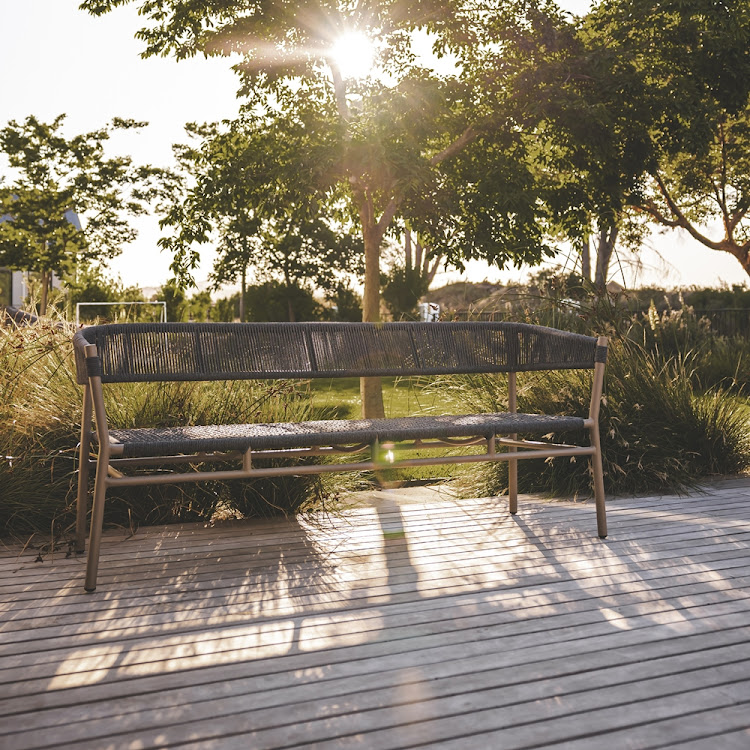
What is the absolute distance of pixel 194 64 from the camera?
29.2 feet

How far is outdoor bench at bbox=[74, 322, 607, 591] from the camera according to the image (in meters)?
2.62

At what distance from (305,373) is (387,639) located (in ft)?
4.59

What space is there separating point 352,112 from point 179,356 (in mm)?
5479

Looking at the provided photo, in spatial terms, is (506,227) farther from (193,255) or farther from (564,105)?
(193,255)

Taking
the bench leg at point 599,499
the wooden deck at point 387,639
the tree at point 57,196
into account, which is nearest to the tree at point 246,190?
the bench leg at point 599,499

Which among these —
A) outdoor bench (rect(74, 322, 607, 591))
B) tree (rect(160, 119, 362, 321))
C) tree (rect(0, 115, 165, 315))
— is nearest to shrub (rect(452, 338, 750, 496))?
outdoor bench (rect(74, 322, 607, 591))

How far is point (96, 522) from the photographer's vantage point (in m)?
2.47

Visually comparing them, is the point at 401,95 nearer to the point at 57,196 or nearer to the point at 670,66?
the point at 670,66

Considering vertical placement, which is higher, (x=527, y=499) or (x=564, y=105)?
(x=564, y=105)

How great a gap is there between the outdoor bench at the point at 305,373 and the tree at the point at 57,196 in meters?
20.5

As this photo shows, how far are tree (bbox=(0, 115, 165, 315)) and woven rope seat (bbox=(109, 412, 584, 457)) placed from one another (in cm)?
2079

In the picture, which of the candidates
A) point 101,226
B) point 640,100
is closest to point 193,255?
point 640,100

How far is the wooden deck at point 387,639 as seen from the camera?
5.42 feet

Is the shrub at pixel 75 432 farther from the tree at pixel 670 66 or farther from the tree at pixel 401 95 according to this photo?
the tree at pixel 670 66
